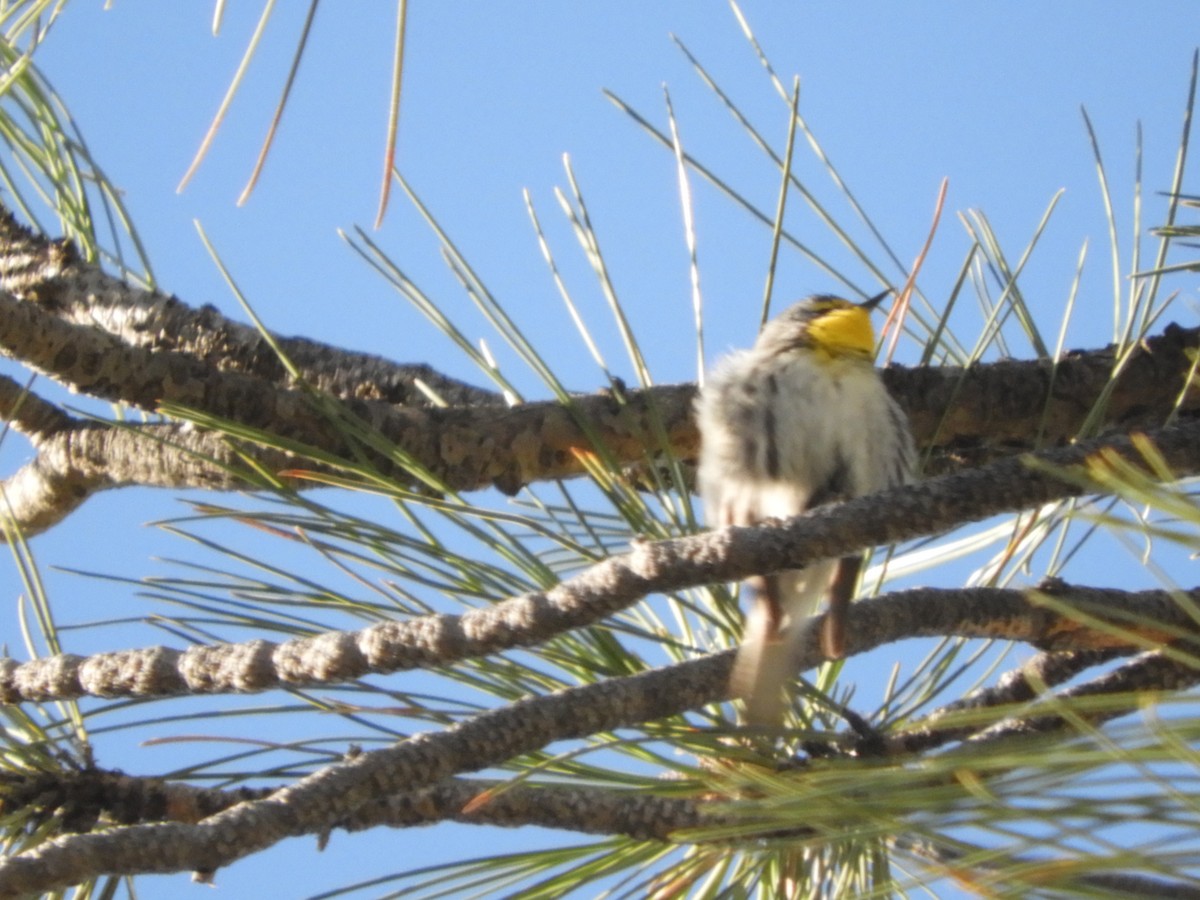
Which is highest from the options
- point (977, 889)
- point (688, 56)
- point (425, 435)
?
point (688, 56)

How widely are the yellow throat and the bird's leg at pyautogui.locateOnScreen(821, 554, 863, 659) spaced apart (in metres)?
0.50

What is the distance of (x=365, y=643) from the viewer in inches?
37.0

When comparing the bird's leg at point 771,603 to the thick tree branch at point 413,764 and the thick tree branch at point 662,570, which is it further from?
the thick tree branch at point 662,570

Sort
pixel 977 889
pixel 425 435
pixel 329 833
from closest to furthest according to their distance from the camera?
1. pixel 977 889
2. pixel 329 833
3. pixel 425 435

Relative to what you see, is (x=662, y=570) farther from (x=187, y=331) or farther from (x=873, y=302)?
(x=873, y=302)

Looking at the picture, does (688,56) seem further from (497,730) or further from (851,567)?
(497,730)

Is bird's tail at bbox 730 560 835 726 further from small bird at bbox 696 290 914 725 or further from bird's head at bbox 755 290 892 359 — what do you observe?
bird's head at bbox 755 290 892 359

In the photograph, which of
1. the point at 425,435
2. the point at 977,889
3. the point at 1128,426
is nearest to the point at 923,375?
the point at 1128,426

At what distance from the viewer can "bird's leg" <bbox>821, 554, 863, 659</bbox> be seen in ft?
3.42

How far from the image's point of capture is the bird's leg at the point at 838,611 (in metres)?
1.04

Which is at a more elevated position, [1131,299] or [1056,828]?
[1131,299]

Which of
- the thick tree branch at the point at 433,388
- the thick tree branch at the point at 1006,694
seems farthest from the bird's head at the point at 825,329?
the thick tree branch at the point at 1006,694

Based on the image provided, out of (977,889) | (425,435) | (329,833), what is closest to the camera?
(977,889)

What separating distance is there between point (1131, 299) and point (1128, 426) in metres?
0.15
